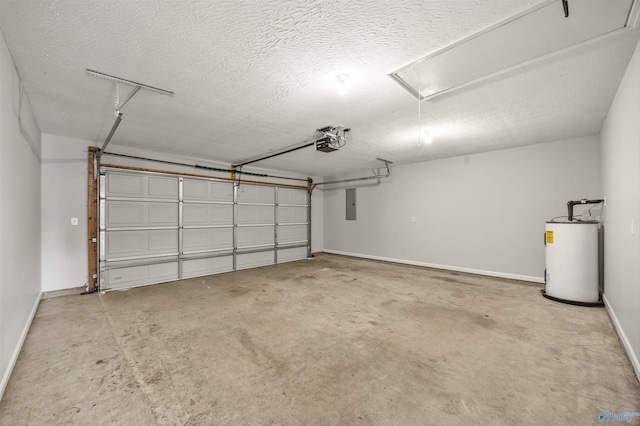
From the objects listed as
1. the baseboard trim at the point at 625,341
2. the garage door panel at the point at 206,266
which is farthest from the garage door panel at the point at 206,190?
the baseboard trim at the point at 625,341

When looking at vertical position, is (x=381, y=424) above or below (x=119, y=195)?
below

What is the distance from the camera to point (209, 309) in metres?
3.47

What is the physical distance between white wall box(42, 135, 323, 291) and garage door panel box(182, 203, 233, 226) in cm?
156

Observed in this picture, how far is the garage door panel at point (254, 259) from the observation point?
20.2ft

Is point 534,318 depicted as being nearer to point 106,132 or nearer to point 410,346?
point 410,346

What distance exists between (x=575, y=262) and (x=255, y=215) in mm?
5884

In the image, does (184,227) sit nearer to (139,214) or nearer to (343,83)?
(139,214)

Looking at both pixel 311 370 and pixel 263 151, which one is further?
pixel 263 151

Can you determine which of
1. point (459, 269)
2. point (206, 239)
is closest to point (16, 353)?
point (206, 239)

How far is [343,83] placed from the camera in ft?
8.01

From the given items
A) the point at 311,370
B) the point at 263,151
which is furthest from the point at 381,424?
the point at 263,151

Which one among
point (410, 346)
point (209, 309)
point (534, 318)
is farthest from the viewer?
point (209, 309)

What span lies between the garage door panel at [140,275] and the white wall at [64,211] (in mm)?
363

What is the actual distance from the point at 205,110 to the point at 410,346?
3424 millimetres
